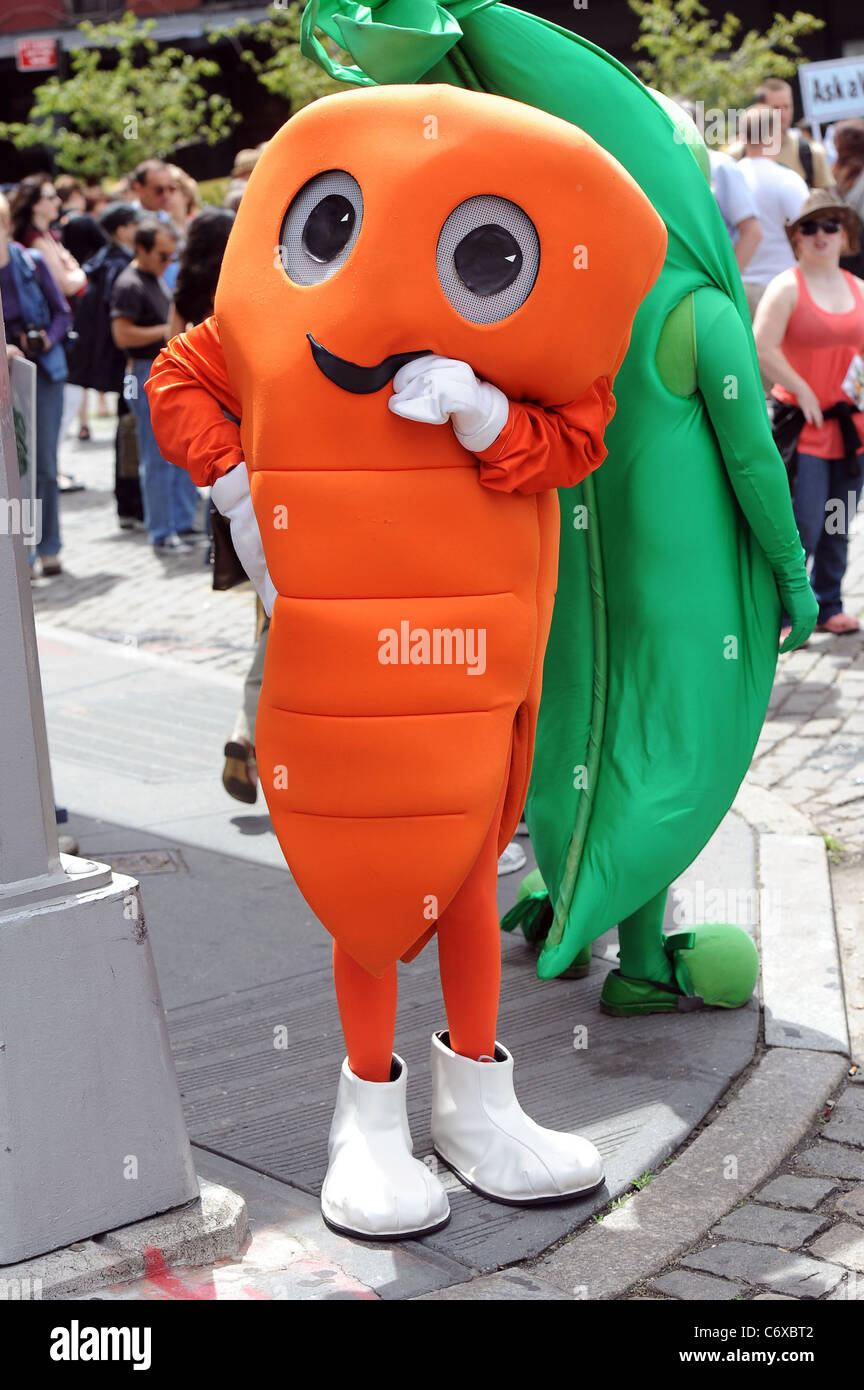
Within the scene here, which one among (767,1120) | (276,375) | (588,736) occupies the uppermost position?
(276,375)

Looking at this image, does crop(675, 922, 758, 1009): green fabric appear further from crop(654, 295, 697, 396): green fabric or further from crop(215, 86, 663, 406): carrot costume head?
crop(215, 86, 663, 406): carrot costume head

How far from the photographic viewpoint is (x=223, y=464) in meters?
3.03

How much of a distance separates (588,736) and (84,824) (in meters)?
2.47

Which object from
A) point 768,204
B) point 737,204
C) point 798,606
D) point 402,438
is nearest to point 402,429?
point 402,438

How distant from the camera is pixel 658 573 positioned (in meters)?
3.67

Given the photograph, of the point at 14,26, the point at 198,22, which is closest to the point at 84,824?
the point at 198,22

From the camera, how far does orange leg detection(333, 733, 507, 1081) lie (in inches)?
125

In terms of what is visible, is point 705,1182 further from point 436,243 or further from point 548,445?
point 436,243

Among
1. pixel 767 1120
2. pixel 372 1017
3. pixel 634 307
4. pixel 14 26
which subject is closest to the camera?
pixel 634 307

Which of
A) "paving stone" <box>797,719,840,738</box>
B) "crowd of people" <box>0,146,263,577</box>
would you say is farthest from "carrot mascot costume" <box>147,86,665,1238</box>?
"crowd of people" <box>0,146,263,577</box>

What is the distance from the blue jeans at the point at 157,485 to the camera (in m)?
9.75

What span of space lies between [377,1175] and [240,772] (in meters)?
2.47

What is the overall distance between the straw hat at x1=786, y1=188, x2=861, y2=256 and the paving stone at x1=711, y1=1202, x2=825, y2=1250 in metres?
4.85
